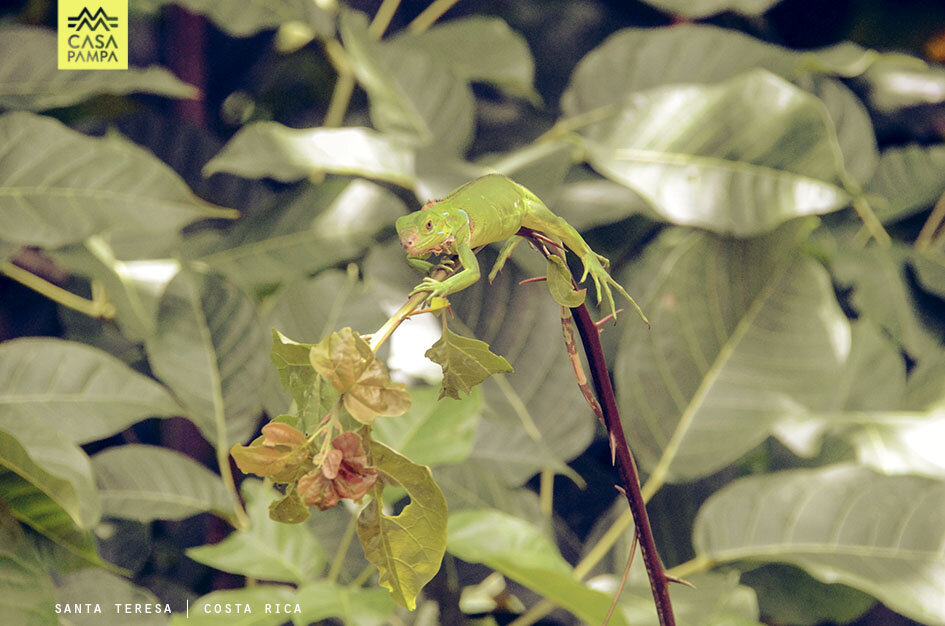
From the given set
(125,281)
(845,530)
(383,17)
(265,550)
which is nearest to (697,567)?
(845,530)

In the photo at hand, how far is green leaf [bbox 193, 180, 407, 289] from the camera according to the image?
1.19 feet

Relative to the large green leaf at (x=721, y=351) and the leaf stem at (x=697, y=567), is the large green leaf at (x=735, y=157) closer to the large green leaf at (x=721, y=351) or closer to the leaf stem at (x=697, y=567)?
the large green leaf at (x=721, y=351)

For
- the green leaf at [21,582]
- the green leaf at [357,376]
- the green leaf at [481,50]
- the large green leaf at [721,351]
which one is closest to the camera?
the green leaf at [357,376]

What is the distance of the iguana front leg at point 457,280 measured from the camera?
0.10m

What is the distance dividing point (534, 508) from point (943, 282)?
0.27 metres

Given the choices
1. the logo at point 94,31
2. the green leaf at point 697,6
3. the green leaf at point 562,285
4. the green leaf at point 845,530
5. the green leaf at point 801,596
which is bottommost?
the green leaf at point 801,596

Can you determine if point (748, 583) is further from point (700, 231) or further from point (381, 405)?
point (381, 405)

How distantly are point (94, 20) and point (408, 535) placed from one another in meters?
0.26

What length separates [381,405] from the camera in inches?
3.8

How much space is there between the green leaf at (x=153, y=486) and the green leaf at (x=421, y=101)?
198 millimetres

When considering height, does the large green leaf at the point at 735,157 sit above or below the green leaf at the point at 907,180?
above

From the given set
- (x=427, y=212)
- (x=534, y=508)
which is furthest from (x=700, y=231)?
(x=427, y=212)

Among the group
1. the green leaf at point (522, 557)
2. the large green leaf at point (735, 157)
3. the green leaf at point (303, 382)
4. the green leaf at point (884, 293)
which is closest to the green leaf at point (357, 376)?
the green leaf at point (303, 382)

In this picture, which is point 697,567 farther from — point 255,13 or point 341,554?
point 255,13
